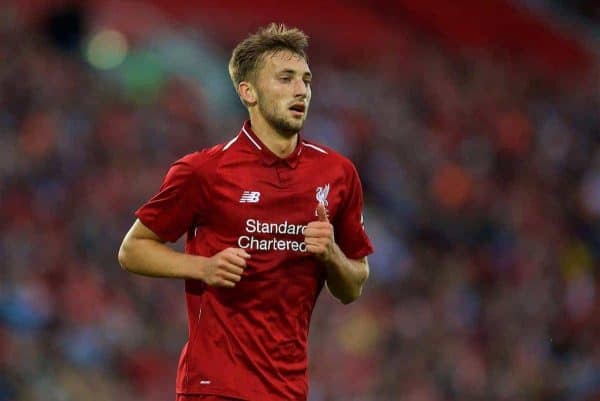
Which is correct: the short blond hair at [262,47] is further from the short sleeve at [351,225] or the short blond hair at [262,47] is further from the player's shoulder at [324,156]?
the short sleeve at [351,225]

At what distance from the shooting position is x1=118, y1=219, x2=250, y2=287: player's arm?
4473mm

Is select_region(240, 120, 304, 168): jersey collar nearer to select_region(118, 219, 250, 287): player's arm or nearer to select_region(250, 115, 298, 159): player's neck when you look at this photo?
select_region(250, 115, 298, 159): player's neck

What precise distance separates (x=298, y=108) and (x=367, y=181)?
26.9 feet

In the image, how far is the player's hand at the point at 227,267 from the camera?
4.46 m

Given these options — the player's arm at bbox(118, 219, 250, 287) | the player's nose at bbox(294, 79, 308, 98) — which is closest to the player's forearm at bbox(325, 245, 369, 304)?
the player's arm at bbox(118, 219, 250, 287)

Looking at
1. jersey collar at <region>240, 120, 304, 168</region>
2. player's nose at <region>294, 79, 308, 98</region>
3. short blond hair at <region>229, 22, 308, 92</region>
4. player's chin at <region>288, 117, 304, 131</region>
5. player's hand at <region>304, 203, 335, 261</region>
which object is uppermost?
short blond hair at <region>229, 22, 308, 92</region>

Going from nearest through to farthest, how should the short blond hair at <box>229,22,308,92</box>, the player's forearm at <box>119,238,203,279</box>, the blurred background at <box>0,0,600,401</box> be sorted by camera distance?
the player's forearm at <box>119,238,203,279</box> < the short blond hair at <box>229,22,308,92</box> < the blurred background at <box>0,0,600,401</box>

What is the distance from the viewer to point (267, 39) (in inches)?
191

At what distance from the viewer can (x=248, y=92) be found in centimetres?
488

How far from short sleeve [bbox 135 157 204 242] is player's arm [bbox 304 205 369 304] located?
18.4 inches

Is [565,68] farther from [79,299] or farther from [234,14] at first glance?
[79,299]

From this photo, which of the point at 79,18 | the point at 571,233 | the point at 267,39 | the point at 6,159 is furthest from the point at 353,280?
the point at 79,18

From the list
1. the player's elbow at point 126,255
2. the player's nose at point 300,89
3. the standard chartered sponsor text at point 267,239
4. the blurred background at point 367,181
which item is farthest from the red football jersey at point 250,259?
the blurred background at point 367,181

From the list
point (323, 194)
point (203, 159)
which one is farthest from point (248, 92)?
point (323, 194)
